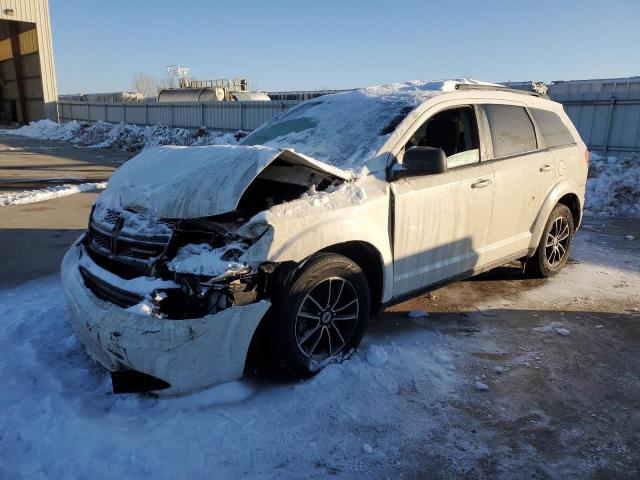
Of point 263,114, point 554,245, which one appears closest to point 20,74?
point 263,114

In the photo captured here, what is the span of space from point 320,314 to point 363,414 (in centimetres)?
66

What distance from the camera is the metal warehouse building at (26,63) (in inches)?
1291

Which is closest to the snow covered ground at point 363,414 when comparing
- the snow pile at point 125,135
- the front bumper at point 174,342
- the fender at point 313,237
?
the front bumper at point 174,342

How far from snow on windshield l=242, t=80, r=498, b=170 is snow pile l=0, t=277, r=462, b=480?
1.51 meters

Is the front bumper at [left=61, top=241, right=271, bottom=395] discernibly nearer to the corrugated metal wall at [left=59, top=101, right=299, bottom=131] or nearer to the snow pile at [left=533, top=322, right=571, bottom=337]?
the snow pile at [left=533, top=322, right=571, bottom=337]

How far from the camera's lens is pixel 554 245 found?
5270mm

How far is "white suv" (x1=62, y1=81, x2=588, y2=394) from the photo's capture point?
2.69 metres

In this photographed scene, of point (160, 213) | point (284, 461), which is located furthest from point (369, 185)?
point (284, 461)

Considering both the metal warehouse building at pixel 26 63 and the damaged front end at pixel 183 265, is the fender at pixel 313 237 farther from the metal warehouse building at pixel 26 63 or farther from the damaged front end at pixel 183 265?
the metal warehouse building at pixel 26 63

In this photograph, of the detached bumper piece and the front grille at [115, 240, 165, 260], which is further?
the front grille at [115, 240, 165, 260]

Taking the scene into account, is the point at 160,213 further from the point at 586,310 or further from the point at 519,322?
the point at 586,310

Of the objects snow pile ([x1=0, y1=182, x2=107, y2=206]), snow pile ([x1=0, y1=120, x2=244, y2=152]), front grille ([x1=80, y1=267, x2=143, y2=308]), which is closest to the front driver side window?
front grille ([x1=80, y1=267, x2=143, y2=308])

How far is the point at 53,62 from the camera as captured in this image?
35.4 metres

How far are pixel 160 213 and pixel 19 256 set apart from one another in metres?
3.93
